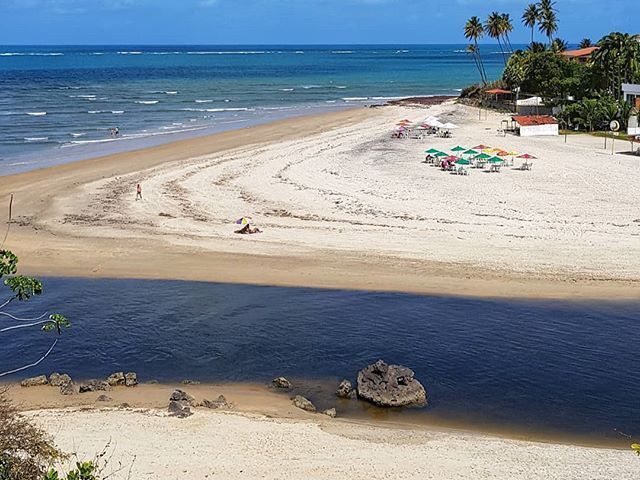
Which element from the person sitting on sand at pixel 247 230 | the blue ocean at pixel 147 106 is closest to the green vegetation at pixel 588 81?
the blue ocean at pixel 147 106

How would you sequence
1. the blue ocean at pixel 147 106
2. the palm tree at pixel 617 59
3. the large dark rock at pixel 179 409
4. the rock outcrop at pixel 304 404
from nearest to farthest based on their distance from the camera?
the large dark rock at pixel 179 409 → the rock outcrop at pixel 304 404 → the blue ocean at pixel 147 106 → the palm tree at pixel 617 59

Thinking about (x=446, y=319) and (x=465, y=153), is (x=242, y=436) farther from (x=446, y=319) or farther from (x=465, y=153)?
(x=465, y=153)

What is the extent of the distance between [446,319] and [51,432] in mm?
11334

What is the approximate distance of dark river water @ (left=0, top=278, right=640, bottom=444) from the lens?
17.1 metres

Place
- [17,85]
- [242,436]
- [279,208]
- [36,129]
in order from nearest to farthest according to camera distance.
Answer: [242,436]
[279,208]
[36,129]
[17,85]

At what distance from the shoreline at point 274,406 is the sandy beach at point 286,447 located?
0.07m

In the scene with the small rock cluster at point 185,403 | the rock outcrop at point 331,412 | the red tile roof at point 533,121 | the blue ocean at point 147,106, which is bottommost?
the rock outcrop at point 331,412

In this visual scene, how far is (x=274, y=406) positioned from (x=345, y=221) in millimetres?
15534

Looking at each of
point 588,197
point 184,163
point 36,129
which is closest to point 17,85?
point 36,129

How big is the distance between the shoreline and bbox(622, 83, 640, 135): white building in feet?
139

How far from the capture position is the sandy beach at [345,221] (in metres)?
25.9

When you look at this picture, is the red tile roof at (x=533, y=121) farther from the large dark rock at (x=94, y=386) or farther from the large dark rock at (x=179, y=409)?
the large dark rock at (x=179, y=409)

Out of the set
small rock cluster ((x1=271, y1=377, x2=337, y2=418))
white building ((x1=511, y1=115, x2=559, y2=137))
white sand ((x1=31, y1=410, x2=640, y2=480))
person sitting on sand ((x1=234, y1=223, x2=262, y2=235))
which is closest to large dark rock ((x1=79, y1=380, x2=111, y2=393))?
white sand ((x1=31, y1=410, x2=640, y2=480))

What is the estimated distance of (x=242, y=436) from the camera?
15.0m
